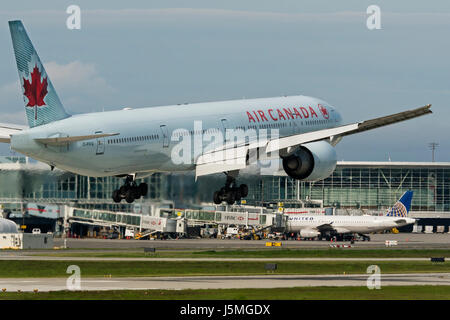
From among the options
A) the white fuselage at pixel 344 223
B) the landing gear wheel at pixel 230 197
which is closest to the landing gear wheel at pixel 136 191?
the landing gear wheel at pixel 230 197

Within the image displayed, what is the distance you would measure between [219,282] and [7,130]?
55.6 feet

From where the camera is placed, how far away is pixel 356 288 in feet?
188

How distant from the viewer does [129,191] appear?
214 feet

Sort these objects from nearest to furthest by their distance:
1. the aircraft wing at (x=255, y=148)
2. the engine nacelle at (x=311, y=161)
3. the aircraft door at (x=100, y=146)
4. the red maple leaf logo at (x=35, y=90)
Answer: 1. the red maple leaf logo at (x=35, y=90)
2. the aircraft door at (x=100, y=146)
3. the aircraft wing at (x=255, y=148)
4. the engine nacelle at (x=311, y=161)

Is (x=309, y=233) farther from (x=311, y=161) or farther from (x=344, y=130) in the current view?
(x=344, y=130)

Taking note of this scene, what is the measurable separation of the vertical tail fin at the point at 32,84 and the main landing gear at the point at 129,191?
1050 cm

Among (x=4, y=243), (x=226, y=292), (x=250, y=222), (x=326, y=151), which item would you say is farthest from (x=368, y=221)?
(x=226, y=292)

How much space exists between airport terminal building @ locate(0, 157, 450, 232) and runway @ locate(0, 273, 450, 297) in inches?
221

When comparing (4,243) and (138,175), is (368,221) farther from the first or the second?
(138,175)

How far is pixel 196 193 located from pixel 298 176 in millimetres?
6981

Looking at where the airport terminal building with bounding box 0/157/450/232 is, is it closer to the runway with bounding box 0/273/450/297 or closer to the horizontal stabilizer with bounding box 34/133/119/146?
the runway with bounding box 0/273/450/297

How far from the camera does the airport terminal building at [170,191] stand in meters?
65.6

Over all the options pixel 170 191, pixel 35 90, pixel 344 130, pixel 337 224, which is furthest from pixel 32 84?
pixel 337 224

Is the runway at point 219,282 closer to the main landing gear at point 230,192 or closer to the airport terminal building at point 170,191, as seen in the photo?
the main landing gear at point 230,192
